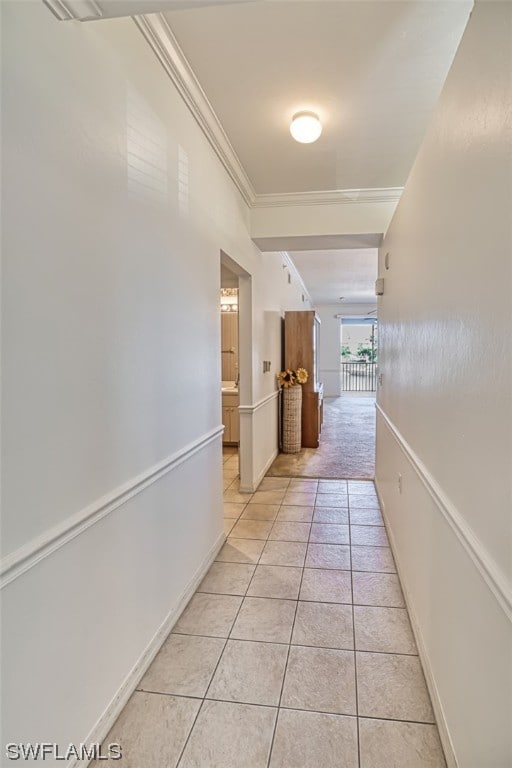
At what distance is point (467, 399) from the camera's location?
1.25 m

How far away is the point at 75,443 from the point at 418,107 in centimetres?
246

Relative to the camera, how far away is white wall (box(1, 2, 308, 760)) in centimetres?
107

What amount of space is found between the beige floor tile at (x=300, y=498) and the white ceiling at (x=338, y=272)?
318 cm

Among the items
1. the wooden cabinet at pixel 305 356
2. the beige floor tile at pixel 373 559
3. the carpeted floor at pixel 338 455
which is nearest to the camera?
the beige floor tile at pixel 373 559

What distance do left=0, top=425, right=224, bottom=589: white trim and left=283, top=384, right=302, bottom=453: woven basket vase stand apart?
3.62 meters

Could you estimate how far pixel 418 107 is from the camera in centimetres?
234

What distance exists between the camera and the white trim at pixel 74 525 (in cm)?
104

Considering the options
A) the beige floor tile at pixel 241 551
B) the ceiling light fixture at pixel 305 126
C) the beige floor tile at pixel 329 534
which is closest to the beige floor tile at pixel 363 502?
the beige floor tile at pixel 329 534

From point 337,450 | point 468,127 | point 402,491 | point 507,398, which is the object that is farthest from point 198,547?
point 337,450

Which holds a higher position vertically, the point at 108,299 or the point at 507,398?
the point at 108,299

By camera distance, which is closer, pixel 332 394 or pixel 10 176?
pixel 10 176

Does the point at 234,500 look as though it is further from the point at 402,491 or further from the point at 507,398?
the point at 507,398

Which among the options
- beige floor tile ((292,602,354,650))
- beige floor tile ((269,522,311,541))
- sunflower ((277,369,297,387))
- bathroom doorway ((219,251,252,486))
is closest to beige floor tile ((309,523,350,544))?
beige floor tile ((269,522,311,541))

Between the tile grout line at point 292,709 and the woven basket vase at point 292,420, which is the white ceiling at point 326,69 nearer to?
the tile grout line at point 292,709
